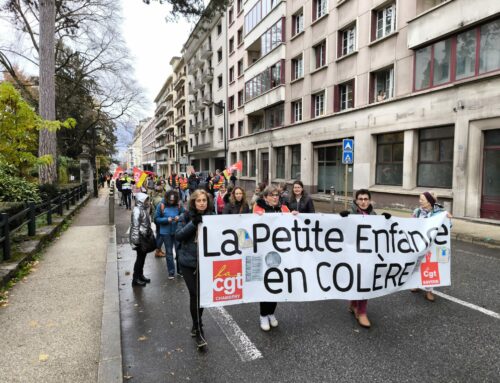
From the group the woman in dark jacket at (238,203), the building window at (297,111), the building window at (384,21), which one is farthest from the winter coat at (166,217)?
the building window at (297,111)

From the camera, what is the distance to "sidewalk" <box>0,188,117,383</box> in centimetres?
319

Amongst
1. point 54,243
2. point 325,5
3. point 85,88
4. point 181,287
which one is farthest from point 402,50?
point 85,88

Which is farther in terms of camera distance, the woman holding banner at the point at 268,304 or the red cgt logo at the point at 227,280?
the woman holding banner at the point at 268,304

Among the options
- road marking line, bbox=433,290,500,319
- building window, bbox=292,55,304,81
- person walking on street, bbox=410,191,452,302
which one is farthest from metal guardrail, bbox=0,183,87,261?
building window, bbox=292,55,304,81

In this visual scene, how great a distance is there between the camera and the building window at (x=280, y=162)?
25797 millimetres

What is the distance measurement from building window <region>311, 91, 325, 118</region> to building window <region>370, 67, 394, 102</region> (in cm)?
419

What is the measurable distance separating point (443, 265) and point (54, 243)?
870 centimetres

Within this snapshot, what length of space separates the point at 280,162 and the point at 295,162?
224 centimetres

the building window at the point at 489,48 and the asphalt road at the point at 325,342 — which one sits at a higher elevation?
the building window at the point at 489,48

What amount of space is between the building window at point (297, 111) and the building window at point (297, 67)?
171 centimetres

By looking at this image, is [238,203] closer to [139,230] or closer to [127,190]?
[139,230]

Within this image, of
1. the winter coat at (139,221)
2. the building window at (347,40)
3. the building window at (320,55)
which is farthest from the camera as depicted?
the building window at (320,55)

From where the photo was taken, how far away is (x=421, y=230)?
450 cm

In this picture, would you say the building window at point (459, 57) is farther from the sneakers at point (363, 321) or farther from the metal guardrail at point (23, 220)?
the metal guardrail at point (23, 220)
